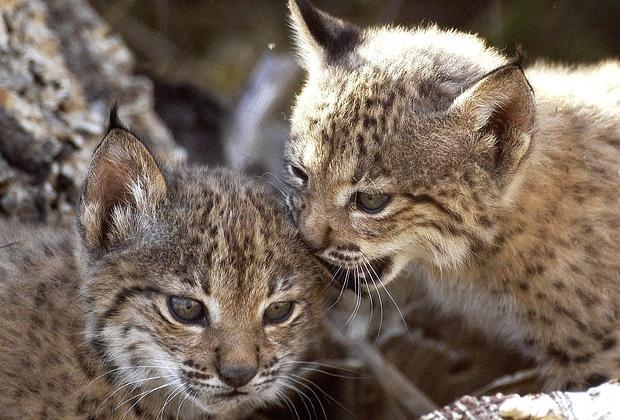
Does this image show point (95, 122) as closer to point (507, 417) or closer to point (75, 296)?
point (75, 296)

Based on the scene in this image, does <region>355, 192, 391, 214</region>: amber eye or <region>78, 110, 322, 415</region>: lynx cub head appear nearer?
<region>78, 110, 322, 415</region>: lynx cub head

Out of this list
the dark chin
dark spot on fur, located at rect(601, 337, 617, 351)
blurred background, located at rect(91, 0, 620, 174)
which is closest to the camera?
the dark chin

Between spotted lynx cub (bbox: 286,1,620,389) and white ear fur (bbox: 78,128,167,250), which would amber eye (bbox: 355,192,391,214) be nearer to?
spotted lynx cub (bbox: 286,1,620,389)

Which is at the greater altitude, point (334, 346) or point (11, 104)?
point (11, 104)

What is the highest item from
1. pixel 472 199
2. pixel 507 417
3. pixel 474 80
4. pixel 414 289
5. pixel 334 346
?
pixel 474 80

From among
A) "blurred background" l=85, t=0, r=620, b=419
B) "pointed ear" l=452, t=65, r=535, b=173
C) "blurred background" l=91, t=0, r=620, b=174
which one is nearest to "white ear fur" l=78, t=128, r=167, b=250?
"blurred background" l=85, t=0, r=620, b=419

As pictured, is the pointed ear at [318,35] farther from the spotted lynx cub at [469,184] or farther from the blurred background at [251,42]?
the blurred background at [251,42]

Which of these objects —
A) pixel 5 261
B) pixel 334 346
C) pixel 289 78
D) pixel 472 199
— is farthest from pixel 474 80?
pixel 289 78

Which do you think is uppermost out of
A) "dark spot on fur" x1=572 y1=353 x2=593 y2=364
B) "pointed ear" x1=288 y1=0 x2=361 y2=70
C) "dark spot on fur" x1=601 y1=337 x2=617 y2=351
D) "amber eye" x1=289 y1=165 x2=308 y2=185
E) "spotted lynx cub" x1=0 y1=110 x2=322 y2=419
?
"pointed ear" x1=288 y1=0 x2=361 y2=70

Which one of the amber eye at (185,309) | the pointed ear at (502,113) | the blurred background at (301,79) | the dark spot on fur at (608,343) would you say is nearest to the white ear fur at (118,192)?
the amber eye at (185,309)
